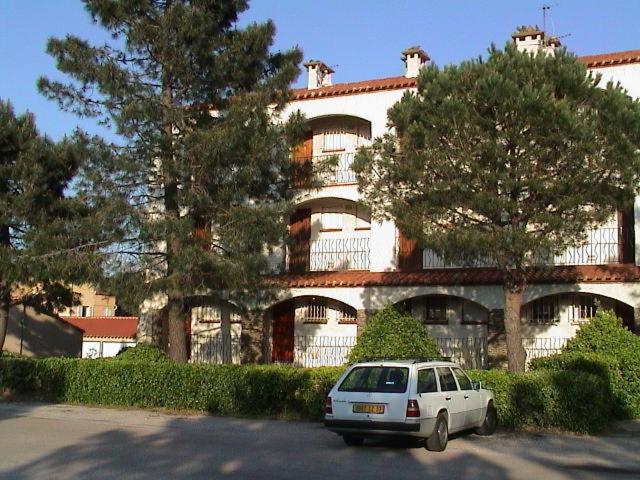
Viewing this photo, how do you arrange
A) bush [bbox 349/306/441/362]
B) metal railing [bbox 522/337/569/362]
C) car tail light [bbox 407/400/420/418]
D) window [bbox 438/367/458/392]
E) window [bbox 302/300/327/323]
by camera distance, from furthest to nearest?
window [bbox 302/300/327/323] < metal railing [bbox 522/337/569/362] < bush [bbox 349/306/441/362] < window [bbox 438/367/458/392] < car tail light [bbox 407/400/420/418]

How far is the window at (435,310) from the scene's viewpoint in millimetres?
25375

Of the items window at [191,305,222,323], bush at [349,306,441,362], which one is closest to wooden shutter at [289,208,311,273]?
window at [191,305,222,323]

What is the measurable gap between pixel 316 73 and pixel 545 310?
11674mm

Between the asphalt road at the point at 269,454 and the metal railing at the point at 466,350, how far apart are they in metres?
8.24

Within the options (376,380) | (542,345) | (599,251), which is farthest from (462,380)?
(599,251)

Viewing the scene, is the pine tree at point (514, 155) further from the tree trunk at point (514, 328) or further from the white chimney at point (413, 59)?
the white chimney at point (413, 59)

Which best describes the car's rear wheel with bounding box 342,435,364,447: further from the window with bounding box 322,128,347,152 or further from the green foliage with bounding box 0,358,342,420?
the window with bounding box 322,128,347,152

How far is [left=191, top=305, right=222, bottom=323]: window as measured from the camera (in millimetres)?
28625

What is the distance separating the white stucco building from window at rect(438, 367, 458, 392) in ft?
28.1

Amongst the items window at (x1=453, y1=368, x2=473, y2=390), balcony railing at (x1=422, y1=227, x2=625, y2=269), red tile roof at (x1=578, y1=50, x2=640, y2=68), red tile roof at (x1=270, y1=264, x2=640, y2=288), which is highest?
red tile roof at (x1=578, y1=50, x2=640, y2=68)

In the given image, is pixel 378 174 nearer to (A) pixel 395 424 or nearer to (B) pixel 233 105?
(B) pixel 233 105

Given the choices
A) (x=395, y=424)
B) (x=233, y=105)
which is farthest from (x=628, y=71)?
(x=395, y=424)

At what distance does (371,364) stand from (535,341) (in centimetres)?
1137

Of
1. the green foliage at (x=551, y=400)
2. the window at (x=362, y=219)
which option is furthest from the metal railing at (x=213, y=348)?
the green foliage at (x=551, y=400)
